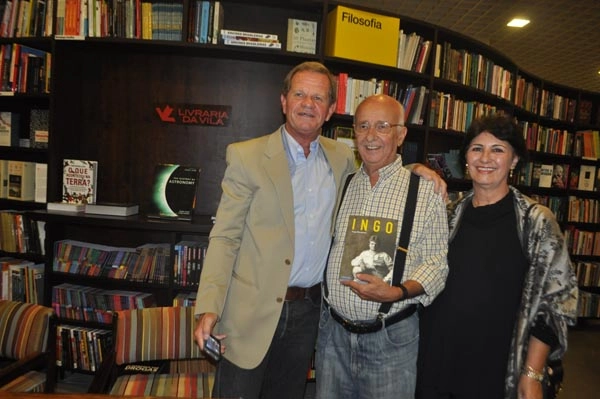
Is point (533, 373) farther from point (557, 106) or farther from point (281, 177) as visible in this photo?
point (557, 106)

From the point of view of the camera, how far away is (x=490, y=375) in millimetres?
1373

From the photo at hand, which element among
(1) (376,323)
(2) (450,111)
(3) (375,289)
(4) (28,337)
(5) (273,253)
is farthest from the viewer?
(2) (450,111)

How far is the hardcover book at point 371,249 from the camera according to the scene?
138 cm

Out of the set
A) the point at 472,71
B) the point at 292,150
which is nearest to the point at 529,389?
the point at 292,150

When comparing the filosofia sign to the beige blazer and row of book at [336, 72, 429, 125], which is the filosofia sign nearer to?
row of book at [336, 72, 429, 125]

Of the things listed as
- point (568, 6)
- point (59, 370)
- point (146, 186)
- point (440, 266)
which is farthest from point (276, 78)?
point (568, 6)

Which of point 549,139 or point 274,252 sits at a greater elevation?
point 549,139

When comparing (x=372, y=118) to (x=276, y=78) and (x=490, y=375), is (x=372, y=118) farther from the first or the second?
(x=276, y=78)

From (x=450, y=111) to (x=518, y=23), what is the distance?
3.04 meters

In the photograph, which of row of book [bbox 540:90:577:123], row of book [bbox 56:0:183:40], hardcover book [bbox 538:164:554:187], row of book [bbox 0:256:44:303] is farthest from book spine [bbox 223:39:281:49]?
hardcover book [bbox 538:164:554:187]

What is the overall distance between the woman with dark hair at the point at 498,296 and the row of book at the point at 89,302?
217 cm

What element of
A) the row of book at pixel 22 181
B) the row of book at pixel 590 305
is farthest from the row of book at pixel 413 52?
the row of book at pixel 590 305

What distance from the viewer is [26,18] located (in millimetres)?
2922

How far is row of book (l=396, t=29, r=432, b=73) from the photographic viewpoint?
3.17m
